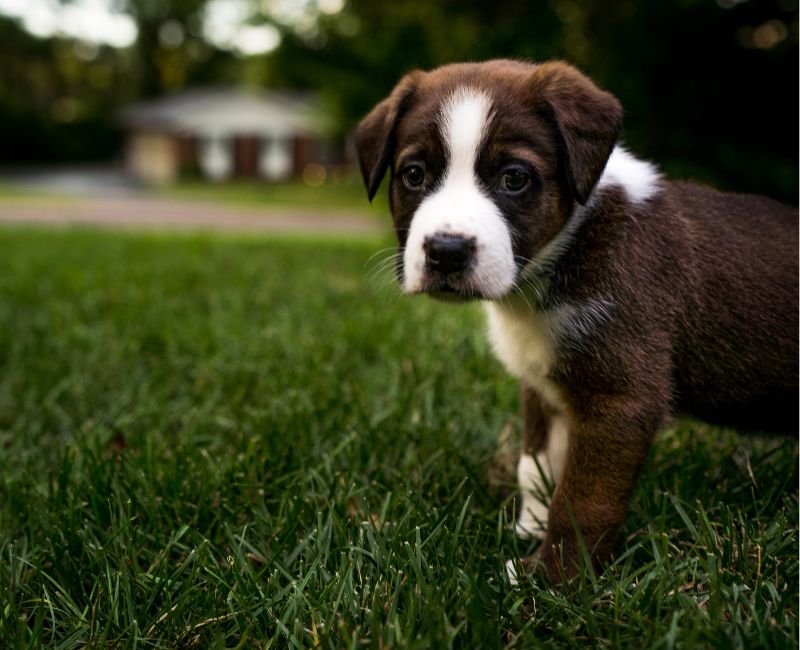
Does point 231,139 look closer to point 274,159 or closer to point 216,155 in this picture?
point 216,155

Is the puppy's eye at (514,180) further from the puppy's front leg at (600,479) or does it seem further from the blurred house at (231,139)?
the blurred house at (231,139)

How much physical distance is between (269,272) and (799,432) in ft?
17.6

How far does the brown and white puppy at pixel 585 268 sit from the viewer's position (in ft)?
7.84

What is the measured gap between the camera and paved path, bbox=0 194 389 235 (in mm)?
17438

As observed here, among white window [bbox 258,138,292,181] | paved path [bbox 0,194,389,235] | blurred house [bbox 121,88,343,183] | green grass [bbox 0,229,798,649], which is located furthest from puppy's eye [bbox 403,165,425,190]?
white window [bbox 258,138,292,181]

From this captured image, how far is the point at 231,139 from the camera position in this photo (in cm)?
4709

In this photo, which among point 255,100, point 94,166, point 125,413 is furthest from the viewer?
point 94,166

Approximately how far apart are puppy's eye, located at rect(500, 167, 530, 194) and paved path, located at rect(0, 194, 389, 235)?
1374cm

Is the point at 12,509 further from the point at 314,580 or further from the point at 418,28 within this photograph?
the point at 418,28

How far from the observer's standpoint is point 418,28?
10.9m

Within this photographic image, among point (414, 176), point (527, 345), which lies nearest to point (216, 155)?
point (414, 176)

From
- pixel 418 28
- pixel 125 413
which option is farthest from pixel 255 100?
pixel 125 413

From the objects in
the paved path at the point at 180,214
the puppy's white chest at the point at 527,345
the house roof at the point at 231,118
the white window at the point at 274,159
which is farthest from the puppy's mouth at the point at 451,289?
the white window at the point at 274,159

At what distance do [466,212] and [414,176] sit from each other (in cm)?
35
